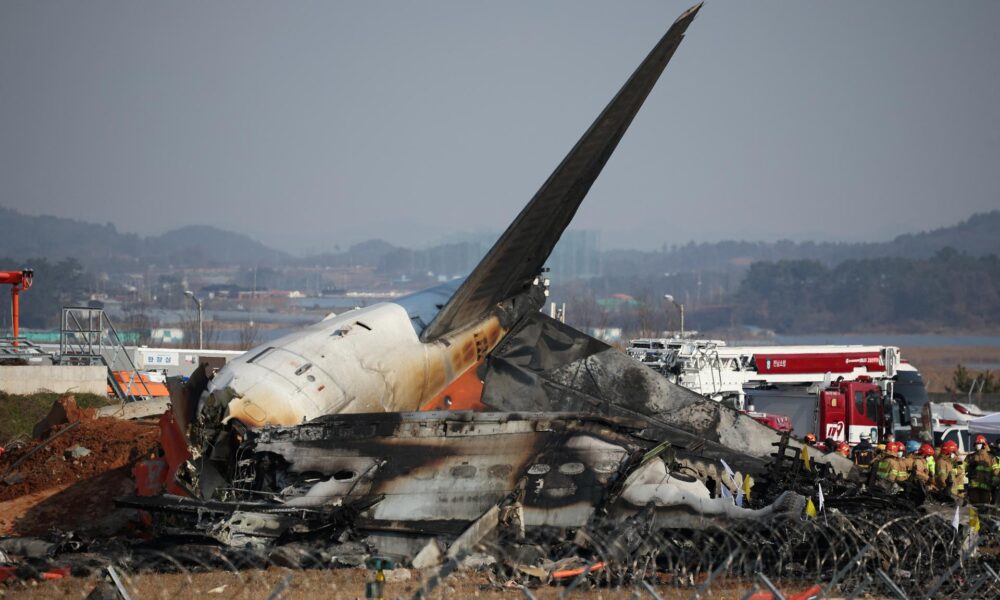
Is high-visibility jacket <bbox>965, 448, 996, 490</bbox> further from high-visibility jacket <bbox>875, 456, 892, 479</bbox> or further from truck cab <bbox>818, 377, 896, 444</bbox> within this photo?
truck cab <bbox>818, 377, 896, 444</bbox>

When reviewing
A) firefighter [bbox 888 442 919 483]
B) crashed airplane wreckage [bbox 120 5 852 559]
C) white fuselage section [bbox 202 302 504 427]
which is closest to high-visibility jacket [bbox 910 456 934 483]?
firefighter [bbox 888 442 919 483]

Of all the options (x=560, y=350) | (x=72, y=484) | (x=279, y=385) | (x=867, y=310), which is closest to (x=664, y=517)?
(x=279, y=385)

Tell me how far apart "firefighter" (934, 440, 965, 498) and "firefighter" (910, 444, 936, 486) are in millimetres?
152

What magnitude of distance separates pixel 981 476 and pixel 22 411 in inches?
1069

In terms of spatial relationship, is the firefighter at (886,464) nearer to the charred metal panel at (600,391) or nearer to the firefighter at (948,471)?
the firefighter at (948,471)

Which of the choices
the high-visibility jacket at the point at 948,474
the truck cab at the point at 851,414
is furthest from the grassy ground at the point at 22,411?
the high-visibility jacket at the point at 948,474

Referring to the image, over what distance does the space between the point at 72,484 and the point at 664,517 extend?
1475 centimetres

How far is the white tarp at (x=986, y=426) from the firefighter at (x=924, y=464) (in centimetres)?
1604

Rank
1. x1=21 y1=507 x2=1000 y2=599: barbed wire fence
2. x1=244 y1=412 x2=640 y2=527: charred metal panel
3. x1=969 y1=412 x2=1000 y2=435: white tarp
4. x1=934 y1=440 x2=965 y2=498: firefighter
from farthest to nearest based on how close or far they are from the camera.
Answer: x1=969 y1=412 x2=1000 y2=435: white tarp, x1=934 y1=440 x2=965 y2=498: firefighter, x1=244 y1=412 x2=640 y2=527: charred metal panel, x1=21 y1=507 x2=1000 y2=599: barbed wire fence

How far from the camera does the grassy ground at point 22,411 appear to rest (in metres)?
31.4

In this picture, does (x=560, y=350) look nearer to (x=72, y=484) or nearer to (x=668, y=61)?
(x=668, y=61)

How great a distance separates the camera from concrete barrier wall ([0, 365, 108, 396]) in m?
34.5

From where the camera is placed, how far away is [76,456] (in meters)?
24.1

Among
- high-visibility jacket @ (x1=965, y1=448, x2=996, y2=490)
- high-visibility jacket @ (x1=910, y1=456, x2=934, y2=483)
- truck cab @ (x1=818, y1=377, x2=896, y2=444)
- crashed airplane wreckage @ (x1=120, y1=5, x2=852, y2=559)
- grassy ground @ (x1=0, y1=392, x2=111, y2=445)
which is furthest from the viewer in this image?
truck cab @ (x1=818, y1=377, x2=896, y2=444)
